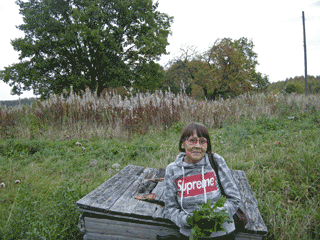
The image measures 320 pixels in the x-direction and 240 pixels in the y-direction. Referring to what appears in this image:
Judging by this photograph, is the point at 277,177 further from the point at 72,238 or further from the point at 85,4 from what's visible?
the point at 85,4

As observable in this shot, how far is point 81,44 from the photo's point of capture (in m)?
23.0

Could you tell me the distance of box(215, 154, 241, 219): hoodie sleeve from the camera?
171cm

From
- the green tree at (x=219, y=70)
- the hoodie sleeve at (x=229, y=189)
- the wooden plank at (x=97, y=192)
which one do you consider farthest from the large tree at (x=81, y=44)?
the hoodie sleeve at (x=229, y=189)

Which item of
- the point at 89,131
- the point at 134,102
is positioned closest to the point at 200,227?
the point at 89,131

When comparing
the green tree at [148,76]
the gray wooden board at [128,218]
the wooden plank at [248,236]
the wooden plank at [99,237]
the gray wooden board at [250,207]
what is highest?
the green tree at [148,76]

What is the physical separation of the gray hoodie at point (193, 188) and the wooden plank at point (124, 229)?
0.19m

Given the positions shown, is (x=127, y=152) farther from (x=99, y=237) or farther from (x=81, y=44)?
(x=81, y=44)

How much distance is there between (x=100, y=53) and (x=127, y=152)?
1887 cm

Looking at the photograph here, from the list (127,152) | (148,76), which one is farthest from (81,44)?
(127,152)

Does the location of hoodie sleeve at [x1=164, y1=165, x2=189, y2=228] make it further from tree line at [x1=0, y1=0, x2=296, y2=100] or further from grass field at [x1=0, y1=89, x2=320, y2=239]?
tree line at [x1=0, y1=0, x2=296, y2=100]

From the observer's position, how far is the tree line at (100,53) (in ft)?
67.6

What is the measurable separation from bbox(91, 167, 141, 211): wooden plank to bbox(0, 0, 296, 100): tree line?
60.3 ft

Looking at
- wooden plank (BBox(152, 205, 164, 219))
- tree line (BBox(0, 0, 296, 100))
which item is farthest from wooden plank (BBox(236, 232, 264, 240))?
tree line (BBox(0, 0, 296, 100))

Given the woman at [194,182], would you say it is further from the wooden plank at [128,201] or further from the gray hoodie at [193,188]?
the wooden plank at [128,201]
